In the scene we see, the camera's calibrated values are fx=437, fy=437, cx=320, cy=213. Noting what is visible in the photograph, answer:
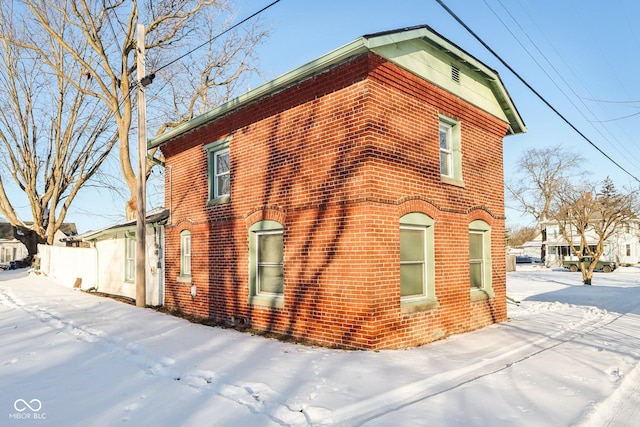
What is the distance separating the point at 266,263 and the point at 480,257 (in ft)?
17.5

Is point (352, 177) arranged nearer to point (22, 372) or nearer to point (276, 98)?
point (276, 98)

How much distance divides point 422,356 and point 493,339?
241cm

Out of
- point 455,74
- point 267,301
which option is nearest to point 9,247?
point 267,301

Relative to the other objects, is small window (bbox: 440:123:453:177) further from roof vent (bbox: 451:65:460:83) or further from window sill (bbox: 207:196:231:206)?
window sill (bbox: 207:196:231:206)

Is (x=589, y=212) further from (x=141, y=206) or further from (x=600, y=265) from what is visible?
(x=141, y=206)

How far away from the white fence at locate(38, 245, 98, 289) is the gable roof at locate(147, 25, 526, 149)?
29.0 feet

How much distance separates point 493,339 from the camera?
8.87 m

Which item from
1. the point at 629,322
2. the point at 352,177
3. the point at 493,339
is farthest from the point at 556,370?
the point at 629,322

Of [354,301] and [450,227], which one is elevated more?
[450,227]

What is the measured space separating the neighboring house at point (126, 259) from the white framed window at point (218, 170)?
2.75 meters

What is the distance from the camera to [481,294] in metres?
10.5

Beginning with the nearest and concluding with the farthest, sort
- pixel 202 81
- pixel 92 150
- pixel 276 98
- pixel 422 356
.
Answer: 1. pixel 422 356
2. pixel 276 98
3. pixel 202 81
4. pixel 92 150

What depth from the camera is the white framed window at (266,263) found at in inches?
373

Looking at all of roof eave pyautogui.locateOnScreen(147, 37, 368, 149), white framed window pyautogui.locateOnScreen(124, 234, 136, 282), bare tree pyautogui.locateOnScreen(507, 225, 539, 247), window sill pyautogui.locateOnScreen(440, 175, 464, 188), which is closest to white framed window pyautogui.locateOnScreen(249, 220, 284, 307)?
roof eave pyautogui.locateOnScreen(147, 37, 368, 149)
